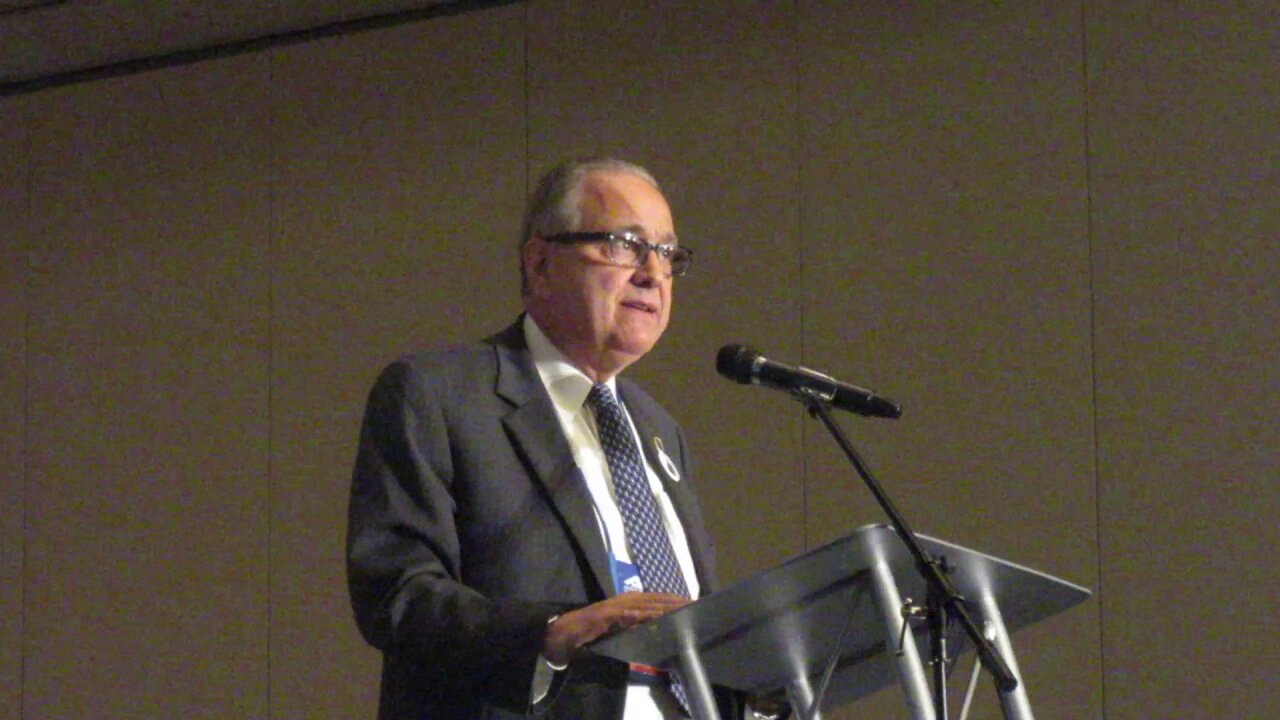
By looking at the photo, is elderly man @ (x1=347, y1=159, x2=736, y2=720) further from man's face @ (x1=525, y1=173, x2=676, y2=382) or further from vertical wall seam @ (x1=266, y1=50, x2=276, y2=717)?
vertical wall seam @ (x1=266, y1=50, x2=276, y2=717)

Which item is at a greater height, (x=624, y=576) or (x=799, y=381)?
(x=799, y=381)

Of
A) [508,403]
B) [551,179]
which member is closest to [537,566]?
[508,403]

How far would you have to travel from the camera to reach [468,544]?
93.7 inches

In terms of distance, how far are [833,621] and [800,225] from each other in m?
3.10

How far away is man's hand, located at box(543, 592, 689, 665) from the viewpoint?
201 cm

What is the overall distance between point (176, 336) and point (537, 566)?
4085mm

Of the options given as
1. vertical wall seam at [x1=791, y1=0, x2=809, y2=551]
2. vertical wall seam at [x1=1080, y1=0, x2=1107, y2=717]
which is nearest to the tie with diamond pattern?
vertical wall seam at [x1=1080, y1=0, x2=1107, y2=717]

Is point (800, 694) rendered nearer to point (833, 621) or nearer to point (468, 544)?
point (833, 621)

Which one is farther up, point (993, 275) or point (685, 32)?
point (685, 32)

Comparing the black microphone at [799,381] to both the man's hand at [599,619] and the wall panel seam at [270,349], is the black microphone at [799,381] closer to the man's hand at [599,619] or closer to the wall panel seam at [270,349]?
the man's hand at [599,619]

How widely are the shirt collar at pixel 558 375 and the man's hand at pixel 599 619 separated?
20.7 inches

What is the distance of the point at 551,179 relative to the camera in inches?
108

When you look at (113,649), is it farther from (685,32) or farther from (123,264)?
(685,32)

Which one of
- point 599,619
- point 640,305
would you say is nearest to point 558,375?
point 640,305
